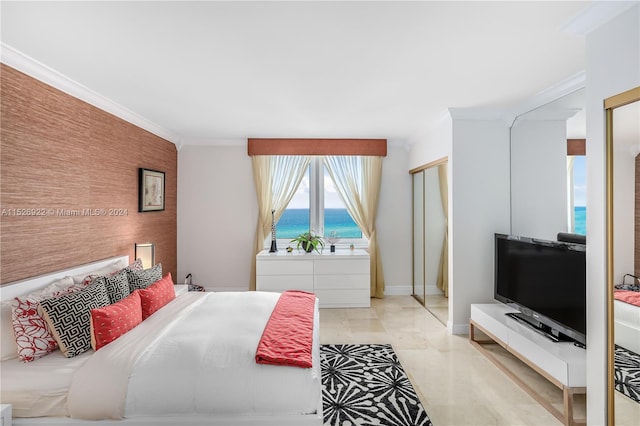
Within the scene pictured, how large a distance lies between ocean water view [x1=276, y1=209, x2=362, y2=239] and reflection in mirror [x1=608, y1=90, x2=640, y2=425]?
3863mm

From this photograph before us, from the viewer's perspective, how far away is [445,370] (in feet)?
9.91

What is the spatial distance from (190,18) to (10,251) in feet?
6.49

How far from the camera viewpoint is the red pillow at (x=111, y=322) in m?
2.26

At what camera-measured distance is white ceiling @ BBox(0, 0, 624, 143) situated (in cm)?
185

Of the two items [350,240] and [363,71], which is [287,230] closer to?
[350,240]

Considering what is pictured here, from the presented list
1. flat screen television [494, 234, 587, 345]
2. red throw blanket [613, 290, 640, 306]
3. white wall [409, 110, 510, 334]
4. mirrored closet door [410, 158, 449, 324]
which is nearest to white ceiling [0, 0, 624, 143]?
white wall [409, 110, 510, 334]

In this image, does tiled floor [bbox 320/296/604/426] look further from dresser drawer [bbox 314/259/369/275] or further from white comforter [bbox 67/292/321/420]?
white comforter [bbox 67/292/321/420]

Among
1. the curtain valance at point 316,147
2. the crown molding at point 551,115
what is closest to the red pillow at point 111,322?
the curtain valance at point 316,147

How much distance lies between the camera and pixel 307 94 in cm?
322

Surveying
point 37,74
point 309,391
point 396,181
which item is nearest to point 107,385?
point 309,391

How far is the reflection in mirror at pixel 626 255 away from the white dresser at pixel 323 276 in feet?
10.5

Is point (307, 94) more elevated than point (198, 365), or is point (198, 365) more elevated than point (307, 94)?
point (307, 94)

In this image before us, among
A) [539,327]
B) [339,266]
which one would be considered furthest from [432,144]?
[539,327]

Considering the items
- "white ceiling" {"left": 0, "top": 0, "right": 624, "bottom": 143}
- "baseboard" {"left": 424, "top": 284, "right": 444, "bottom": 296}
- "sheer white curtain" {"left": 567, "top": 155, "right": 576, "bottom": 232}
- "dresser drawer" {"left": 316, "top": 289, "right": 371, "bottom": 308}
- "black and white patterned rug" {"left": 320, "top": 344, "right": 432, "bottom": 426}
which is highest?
"white ceiling" {"left": 0, "top": 0, "right": 624, "bottom": 143}
